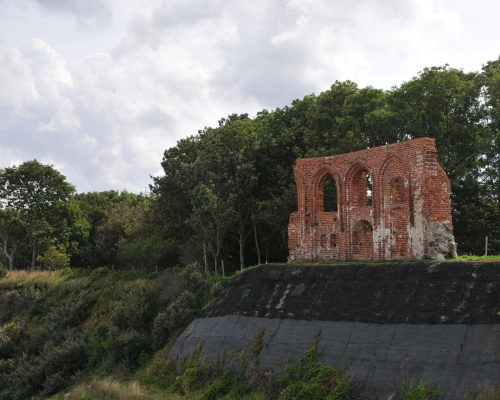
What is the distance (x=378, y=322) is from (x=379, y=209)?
A: 8579 mm

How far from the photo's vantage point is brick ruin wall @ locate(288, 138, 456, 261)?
22.8 meters

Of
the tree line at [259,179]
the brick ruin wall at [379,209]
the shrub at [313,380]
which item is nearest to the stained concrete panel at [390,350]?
the shrub at [313,380]

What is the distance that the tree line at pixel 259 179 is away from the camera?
1208 inches

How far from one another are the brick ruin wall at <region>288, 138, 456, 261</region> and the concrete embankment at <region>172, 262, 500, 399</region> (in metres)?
3.86

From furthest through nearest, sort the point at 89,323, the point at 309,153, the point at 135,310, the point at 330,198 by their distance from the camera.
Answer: the point at 309,153, the point at 330,198, the point at 89,323, the point at 135,310

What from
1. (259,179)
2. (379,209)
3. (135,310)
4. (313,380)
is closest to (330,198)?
(259,179)

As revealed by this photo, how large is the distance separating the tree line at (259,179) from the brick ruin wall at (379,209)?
530 centimetres

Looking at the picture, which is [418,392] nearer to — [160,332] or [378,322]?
[378,322]

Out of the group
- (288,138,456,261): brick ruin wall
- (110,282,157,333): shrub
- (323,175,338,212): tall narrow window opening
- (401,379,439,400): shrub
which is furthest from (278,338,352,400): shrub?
(323,175,338,212): tall narrow window opening

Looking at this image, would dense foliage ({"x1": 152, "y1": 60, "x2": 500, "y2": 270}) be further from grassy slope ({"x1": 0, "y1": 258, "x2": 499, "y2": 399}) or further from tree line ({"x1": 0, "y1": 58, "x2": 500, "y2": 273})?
grassy slope ({"x1": 0, "y1": 258, "x2": 499, "y2": 399})

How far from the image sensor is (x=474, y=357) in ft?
47.0

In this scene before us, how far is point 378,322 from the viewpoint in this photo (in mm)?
17562

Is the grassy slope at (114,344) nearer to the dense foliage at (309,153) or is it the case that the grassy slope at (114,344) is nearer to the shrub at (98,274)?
the shrub at (98,274)

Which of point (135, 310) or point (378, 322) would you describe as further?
point (135, 310)
